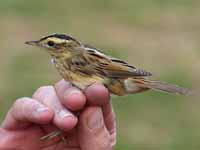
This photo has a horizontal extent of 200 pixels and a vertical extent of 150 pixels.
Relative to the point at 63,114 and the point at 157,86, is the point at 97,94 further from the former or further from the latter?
the point at 157,86

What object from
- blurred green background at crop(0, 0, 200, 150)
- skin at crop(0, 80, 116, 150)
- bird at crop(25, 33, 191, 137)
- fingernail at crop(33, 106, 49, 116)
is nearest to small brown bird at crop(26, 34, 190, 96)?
bird at crop(25, 33, 191, 137)

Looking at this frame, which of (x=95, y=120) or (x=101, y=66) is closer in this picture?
(x=95, y=120)

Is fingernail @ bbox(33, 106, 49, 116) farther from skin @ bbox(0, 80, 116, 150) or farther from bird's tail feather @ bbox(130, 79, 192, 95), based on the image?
bird's tail feather @ bbox(130, 79, 192, 95)

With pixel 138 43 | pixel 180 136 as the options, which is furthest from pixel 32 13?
pixel 180 136

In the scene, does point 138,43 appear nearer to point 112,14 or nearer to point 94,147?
point 112,14

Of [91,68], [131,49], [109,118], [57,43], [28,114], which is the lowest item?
[131,49]

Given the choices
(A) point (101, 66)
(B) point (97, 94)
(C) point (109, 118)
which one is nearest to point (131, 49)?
(C) point (109, 118)
